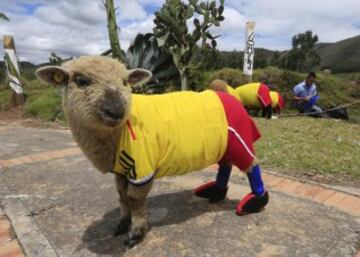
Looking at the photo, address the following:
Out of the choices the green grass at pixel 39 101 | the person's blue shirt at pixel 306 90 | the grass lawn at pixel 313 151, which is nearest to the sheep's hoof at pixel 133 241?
the grass lawn at pixel 313 151

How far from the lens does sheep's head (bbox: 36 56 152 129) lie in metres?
2.74

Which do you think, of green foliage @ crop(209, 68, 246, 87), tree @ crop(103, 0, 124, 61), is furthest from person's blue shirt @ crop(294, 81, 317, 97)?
tree @ crop(103, 0, 124, 61)

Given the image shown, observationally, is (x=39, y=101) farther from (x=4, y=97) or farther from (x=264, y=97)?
(x=264, y=97)

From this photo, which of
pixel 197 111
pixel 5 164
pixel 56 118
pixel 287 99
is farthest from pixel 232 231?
pixel 287 99

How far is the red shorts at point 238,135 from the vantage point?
3619 mm

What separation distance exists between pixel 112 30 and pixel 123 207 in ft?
27.6

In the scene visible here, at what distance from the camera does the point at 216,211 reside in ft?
13.2

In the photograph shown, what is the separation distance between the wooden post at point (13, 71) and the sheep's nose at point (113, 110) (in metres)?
10.6

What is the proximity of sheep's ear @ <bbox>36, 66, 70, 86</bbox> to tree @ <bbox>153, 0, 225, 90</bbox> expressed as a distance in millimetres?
8104

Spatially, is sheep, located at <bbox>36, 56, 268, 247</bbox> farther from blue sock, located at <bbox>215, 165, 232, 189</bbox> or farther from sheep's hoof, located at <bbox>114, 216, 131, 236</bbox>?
blue sock, located at <bbox>215, 165, 232, 189</bbox>

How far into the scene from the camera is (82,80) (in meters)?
2.91

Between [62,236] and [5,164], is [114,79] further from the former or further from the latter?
[5,164]

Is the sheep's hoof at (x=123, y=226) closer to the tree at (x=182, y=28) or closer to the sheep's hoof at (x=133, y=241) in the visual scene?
the sheep's hoof at (x=133, y=241)

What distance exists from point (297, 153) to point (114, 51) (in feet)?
22.5
